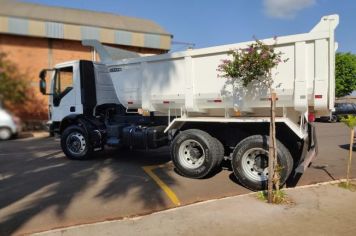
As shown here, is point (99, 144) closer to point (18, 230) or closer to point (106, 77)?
point (106, 77)

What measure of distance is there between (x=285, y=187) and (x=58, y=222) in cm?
418

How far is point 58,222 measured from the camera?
18.1 feet

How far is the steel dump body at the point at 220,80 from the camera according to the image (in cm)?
711

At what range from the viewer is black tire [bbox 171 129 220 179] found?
8.10m

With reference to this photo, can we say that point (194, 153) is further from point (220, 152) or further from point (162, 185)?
point (162, 185)

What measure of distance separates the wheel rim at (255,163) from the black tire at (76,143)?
15.8 ft

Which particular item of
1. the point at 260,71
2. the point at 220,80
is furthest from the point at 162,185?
the point at 260,71

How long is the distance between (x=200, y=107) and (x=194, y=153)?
1.01 meters

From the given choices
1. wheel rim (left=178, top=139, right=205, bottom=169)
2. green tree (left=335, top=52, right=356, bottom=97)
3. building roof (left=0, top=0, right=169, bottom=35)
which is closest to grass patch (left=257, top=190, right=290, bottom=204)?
wheel rim (left=178, top=139, right=205, bottom=169)

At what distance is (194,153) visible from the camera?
850 cm

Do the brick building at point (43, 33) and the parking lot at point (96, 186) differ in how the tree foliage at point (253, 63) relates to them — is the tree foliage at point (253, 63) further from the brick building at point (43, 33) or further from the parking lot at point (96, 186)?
the brick building at point (43, 33)

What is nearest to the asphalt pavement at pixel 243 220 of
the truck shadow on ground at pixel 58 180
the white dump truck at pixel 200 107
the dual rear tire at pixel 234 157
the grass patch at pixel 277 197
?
the grass patch at pixel 277 197

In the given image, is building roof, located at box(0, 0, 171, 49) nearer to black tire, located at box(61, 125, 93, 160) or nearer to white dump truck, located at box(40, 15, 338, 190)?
white dump truck, located at box(40, 15, 338, 190)

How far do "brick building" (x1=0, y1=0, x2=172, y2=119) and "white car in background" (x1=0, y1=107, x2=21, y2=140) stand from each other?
0.06 metres
